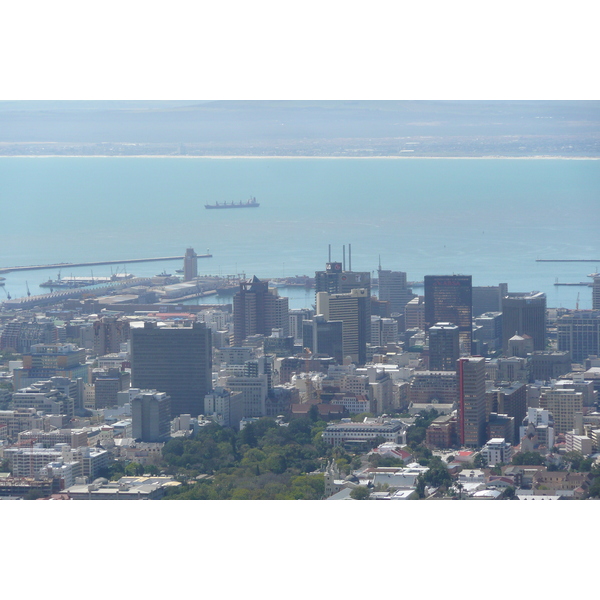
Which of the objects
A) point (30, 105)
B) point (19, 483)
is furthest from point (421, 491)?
point (30, 105)

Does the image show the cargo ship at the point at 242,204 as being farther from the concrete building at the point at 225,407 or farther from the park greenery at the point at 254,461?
the park greenery at the point at 254,461

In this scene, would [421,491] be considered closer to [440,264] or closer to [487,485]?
[487,485]

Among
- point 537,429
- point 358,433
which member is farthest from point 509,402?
point 358,433

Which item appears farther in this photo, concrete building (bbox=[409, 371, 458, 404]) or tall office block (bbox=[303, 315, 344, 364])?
tall office block (bbox=[303, 315, 344, 364])

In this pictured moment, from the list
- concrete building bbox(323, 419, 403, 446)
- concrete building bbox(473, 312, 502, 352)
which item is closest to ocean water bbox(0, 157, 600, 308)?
concrete building bbox(473, 312, 502, 352)

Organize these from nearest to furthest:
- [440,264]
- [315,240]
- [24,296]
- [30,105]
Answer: [30,105] → [24,296] → [440,264] → [315,240]

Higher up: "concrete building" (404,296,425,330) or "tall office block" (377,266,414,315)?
"tall office block" (377,266,414,315)

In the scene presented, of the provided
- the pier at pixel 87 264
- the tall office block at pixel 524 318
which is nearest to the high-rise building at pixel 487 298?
the tall office block at pixel 524 318

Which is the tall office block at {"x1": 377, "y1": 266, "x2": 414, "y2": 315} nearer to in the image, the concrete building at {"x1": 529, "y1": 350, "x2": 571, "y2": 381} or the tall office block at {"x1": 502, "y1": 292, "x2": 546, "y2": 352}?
the tall office block at {"x1": 502, "y1": 292, "x2": 546, "y2": 352}
